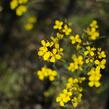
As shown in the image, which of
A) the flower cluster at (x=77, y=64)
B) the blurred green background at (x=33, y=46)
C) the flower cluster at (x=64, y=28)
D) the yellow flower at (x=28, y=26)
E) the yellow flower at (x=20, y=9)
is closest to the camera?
the flower cluster at (x=64, y=28)

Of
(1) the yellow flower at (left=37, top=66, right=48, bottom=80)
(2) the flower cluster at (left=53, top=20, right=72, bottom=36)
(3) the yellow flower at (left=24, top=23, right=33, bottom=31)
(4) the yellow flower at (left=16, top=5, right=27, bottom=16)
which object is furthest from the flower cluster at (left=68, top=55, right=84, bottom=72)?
(3) the yellow flower at (left=24, top=23, right=33, bottom=31)

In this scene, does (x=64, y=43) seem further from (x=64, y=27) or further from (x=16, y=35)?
A: (x=64, y=27)

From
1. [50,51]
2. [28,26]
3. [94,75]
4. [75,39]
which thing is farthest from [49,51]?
[28,26]

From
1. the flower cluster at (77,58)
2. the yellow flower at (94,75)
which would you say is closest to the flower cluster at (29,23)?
the flower cluster at (77,58)

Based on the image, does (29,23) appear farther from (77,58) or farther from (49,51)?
(49,51)

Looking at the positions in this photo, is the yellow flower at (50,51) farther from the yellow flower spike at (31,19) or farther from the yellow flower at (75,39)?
the yellow flower spike at (31,19)

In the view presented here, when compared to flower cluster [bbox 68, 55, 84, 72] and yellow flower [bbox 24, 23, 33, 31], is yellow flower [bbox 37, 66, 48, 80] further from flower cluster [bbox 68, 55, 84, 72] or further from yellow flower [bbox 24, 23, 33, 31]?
yellow flower [bbox 24, 23, 33, 31]

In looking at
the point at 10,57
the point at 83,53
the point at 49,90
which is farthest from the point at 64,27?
the point at 10,57

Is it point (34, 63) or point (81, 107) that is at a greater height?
point (34, 63)
